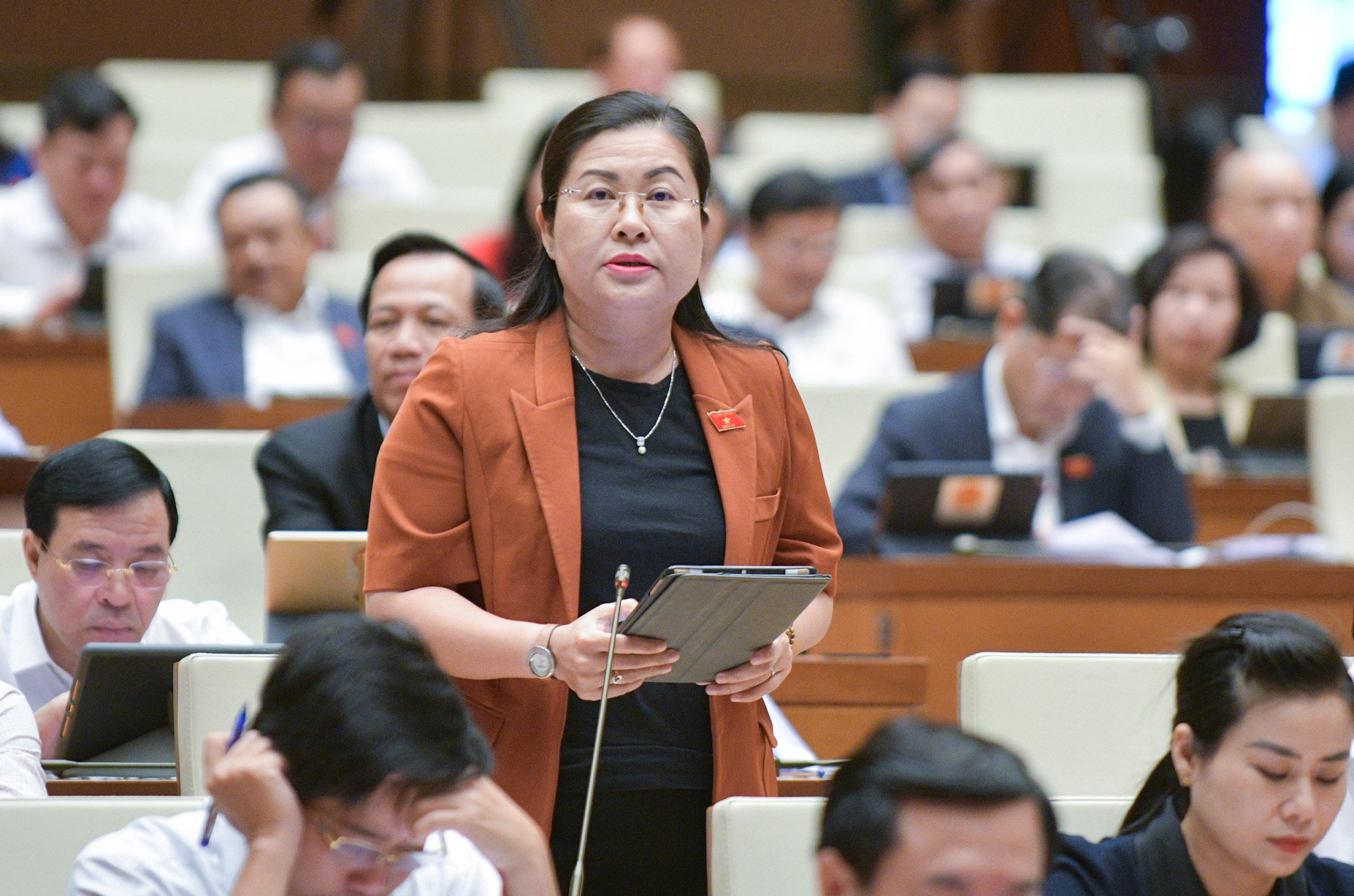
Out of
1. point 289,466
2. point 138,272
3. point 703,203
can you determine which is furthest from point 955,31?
point 703,203

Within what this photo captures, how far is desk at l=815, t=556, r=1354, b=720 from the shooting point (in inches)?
106

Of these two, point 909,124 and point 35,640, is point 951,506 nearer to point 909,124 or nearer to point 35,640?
point 35,640

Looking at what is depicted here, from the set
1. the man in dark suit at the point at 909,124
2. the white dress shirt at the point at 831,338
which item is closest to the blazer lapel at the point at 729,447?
the white dress shirt at the point at 831,338

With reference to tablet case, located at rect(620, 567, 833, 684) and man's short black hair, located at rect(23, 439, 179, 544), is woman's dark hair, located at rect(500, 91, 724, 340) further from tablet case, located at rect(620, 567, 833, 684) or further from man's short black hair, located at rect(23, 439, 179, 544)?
man's short black hair, located at rect(23, 439, 179, 544)

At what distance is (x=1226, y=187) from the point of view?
476 centimetres

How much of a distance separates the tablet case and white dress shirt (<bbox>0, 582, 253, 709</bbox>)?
30.6 inches

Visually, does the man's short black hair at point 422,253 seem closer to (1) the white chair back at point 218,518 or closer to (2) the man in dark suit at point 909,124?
(1) the white chair back at point 218,518

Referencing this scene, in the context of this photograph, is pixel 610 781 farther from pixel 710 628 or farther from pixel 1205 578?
pixel 1205 578

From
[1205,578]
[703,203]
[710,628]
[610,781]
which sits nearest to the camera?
[710,628]

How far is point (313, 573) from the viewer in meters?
2.12

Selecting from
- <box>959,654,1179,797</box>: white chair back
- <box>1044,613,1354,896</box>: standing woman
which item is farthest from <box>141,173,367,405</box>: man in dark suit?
Result: <box>1044,613,1354,896</box>: standing woman

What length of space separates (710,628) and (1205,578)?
1.48m

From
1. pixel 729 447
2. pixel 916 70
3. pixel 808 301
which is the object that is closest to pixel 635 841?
pixel 729 447

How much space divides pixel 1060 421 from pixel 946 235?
5.45ft
